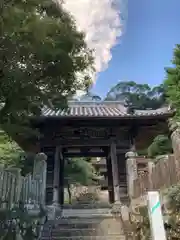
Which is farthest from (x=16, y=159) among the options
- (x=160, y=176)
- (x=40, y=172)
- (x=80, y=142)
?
(x=160, y=176)

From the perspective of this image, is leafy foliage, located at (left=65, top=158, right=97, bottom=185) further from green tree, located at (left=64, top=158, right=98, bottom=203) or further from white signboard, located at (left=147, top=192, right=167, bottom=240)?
white signboard, located at (left=147, top=192, right=167, bottom=240)

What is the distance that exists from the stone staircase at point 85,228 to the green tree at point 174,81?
380 cm

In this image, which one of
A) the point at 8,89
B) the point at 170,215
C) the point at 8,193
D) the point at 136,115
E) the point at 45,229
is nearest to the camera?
the point at 170,215

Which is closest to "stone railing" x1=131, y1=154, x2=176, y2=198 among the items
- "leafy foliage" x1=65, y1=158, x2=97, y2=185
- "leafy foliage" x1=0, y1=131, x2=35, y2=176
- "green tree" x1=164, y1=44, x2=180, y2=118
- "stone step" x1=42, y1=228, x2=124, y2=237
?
"stone step" x1=42, y1=228, x2=124, y2=237

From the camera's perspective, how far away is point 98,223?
7801 mm

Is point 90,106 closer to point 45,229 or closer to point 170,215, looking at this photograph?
point 45,229

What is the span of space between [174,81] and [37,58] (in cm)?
422

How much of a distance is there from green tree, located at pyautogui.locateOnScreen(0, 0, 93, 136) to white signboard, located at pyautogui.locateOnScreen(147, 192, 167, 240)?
3.32 meters

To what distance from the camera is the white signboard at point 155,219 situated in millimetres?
2267

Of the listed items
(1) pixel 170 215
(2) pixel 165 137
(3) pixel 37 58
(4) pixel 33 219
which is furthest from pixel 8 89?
(2) pixel 165 137

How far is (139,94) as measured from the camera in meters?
47.8

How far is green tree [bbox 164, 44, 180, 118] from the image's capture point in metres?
7.22

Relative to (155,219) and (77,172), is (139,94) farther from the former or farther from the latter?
(155,219)

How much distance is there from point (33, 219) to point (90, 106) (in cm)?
889
